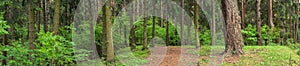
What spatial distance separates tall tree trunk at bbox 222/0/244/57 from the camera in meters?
14.1

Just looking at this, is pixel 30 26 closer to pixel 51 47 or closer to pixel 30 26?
pixel 30 26

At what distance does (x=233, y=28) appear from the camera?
1421 cm

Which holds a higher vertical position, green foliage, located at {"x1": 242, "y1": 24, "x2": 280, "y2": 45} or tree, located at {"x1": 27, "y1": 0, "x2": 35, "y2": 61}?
tree, located at {"x1": 27, "y1": 0, "x2": 35, "y2": 61}

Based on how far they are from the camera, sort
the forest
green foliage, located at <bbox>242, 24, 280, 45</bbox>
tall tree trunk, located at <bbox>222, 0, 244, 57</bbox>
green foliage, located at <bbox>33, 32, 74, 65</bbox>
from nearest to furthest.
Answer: green foliage, located at <bbox>33, 32, 74, 65</bbox>
the forest
tall tree trunk, located at <bbox>222, 0, 244, 57</bbox>
green foliage, located at <bbox>242, 24, 280, 45</bbox>

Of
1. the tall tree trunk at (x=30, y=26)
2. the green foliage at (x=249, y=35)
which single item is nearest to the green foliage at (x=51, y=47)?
the tall tree trunk at (x=30, y=26)

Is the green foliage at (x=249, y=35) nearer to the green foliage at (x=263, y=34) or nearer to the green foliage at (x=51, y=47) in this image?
the green foliage at (x=263, y=34)

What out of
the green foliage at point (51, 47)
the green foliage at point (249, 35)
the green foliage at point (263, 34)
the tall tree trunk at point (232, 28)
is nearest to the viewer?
the green foliage at point (51, 47)

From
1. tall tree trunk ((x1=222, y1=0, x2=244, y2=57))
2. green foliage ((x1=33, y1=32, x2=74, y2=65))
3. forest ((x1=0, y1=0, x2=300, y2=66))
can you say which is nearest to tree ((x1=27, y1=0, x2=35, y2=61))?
forest ((x1=0, y1=0, x2=300, y2=66))

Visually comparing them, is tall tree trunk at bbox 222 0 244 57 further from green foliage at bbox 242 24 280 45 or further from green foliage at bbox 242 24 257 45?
green foliage at bbox 242 24 280 45

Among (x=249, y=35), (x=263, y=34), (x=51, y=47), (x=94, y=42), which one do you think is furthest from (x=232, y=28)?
(x=263, y=34)

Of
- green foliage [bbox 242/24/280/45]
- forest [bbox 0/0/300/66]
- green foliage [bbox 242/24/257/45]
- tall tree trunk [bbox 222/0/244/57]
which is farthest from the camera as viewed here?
green foliage [bbox 242/24/280/45]

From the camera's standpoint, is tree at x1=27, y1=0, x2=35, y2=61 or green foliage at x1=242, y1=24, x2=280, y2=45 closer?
tree at x1=27, y1=0, x2=35, y2=61

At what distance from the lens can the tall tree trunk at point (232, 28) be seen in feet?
46.3

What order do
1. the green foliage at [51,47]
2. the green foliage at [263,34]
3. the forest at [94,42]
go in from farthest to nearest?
the green foliage at [263,34] → the forest at [94,42] → the green foliage at [51,47]
